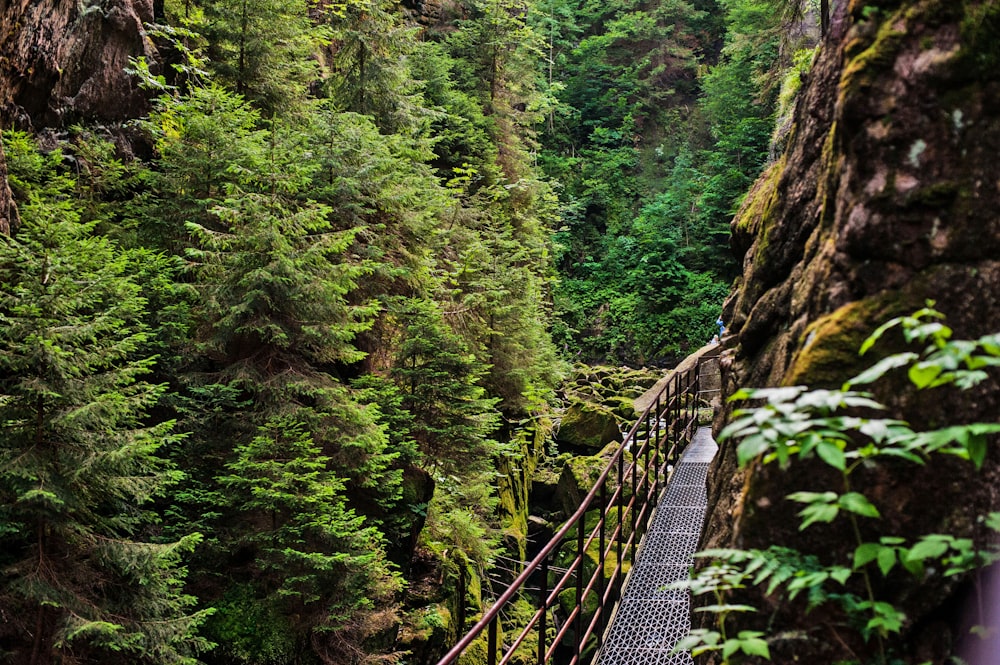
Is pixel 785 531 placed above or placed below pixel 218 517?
above

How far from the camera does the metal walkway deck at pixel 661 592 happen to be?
4457 mm

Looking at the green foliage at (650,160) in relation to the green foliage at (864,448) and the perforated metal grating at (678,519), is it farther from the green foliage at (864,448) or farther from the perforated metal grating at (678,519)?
the green foliage at (864,448)

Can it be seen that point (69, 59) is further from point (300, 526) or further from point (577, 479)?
point (577, 479)

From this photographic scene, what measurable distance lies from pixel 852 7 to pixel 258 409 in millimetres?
5484

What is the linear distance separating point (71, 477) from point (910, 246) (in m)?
5.00

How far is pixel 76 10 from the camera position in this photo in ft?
24.7

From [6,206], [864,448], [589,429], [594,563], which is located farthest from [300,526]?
[589,429]

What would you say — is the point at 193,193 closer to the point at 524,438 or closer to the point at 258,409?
the point at 258,409

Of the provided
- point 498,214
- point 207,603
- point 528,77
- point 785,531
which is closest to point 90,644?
point 207,603

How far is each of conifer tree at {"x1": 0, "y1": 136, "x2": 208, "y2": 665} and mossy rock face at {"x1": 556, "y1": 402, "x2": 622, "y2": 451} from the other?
1008cm

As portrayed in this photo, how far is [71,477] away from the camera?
4.20 m

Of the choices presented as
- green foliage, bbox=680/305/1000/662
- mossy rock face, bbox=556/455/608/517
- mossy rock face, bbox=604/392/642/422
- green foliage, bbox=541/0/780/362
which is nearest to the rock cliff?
green foliage, bbox=680/305/1000/662

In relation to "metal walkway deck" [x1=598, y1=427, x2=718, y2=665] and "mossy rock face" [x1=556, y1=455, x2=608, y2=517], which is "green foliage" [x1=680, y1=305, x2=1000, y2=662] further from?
"mossy rock face" [x1=556, y1=455, x2=608, y2=517]

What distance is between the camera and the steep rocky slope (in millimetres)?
2188
